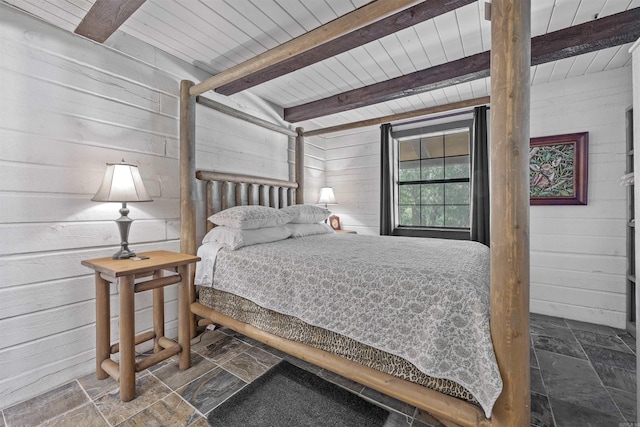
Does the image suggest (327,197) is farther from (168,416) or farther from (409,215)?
(168,416)

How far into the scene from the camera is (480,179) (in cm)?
329

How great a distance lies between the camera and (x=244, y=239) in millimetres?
2254

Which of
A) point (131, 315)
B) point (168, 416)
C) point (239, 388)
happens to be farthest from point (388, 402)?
point (131, 315)

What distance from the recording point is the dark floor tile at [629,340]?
2262 mm

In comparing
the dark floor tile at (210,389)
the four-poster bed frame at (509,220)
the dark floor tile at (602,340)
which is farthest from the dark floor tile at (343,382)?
the dark floor tile at (602,340)

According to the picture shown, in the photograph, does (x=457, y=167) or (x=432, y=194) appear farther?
(x=432, y=194)

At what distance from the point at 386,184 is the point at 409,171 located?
0.46 m

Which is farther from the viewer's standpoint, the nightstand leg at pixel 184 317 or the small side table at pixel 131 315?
the nightstand leg at pixel 184 317

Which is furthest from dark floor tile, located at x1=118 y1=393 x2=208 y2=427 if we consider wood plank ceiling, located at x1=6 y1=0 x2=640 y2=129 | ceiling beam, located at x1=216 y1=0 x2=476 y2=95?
wood plank ceiling, located at x1=6 y1=0 x2=640 y2=129

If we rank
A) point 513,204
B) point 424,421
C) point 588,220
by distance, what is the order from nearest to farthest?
1. point 513,204
2. point 424,421
3. point 588,220

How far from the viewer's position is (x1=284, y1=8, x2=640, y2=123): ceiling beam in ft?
6.12

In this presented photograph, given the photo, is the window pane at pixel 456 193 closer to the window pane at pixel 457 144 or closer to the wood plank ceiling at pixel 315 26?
the window pane at pixel 457 144

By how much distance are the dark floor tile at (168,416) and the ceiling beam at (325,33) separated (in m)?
2.10

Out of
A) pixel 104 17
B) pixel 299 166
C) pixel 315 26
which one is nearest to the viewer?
pixel 104 17
